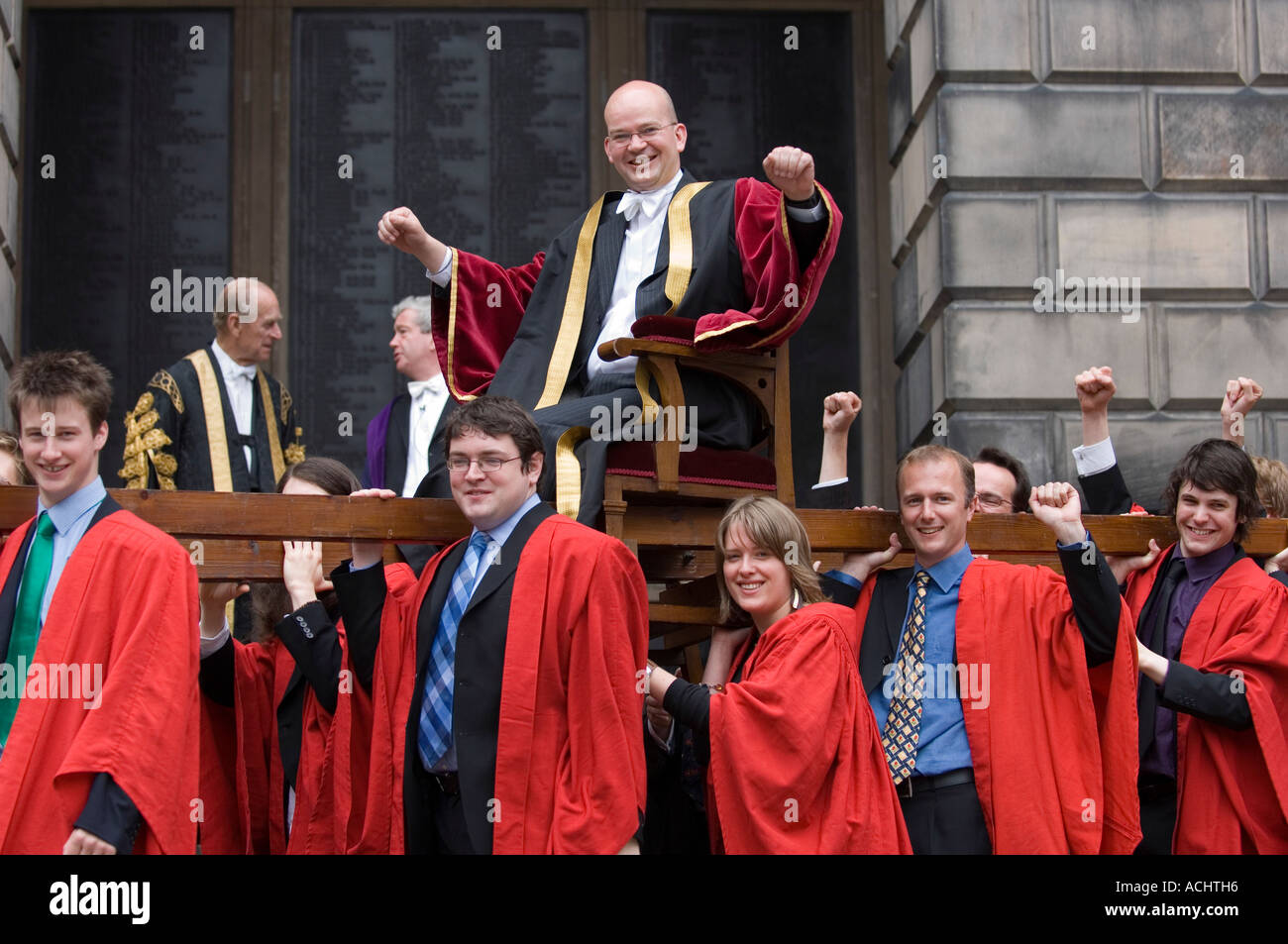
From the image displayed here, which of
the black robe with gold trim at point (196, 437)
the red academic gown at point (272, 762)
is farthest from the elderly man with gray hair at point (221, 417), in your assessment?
the red academic gown at point (272, 762)

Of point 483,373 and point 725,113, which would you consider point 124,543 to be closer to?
point 483,373

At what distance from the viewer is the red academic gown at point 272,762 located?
5742mm

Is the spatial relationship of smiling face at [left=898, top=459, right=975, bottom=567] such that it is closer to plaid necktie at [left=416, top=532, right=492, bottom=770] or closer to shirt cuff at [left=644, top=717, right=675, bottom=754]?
shirt cuff at [left=644, top=717, right=675, bottom=754]

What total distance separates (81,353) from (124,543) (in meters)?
0.58

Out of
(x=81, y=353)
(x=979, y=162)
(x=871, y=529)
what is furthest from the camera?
(x=979, y=162)

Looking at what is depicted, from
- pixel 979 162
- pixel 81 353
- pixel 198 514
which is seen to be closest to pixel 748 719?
pixel 198 514

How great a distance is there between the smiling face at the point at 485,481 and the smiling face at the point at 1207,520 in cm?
224

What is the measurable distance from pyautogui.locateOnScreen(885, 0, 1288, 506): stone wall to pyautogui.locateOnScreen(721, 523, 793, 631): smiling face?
3573 millimetres

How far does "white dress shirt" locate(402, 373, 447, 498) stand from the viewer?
9047 mm

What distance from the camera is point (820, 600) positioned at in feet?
18.5

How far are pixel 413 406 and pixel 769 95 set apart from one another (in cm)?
322

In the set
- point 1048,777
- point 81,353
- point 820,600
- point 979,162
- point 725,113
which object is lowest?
point 1048,777

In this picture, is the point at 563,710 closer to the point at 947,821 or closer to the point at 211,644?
the point at 947,821

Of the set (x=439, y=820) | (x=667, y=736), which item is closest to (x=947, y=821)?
(x=667, y=736)
